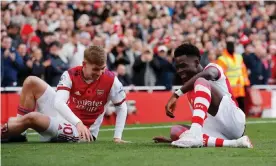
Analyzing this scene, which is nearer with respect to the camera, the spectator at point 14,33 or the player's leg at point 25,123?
the player's leg at point 25,123

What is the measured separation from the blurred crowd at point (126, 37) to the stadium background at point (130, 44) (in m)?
0.02

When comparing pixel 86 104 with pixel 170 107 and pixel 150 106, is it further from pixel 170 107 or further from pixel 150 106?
pixel 150 106

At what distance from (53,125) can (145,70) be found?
10.1 metres

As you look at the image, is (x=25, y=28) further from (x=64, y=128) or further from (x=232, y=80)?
(x=64, y=128)

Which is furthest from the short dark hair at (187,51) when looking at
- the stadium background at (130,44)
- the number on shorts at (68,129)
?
the stadium background at (130,44)

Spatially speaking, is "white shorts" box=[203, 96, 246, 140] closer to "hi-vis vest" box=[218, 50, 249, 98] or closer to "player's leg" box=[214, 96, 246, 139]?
"player's leg" box=[214, 96, 246, 139]

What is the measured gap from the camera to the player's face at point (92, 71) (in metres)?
10.7

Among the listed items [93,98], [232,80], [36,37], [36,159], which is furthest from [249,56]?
[36,159]

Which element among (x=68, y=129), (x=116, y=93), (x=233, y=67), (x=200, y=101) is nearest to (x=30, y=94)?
(x=68, y=129)

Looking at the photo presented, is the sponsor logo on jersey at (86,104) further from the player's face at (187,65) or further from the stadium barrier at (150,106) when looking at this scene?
the stadium barrier at (150,106)

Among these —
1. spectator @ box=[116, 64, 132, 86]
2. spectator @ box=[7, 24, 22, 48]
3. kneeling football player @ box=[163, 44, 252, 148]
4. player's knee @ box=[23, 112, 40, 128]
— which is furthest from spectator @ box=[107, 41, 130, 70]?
kneeling football player @ box=[163, 44, 252, 148]

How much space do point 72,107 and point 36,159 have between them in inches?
99.5

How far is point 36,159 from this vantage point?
8.73 metres

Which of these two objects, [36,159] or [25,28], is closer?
[36,159]
